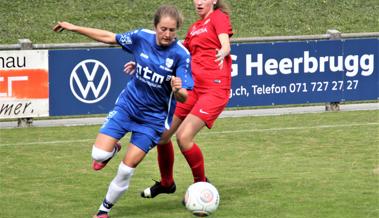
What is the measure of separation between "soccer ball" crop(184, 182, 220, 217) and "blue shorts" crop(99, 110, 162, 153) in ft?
1.97

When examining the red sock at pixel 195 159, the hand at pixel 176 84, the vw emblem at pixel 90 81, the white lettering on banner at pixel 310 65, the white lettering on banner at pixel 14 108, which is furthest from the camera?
the white lettering on banner at pixel 310 65

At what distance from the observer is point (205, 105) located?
10.0 metres

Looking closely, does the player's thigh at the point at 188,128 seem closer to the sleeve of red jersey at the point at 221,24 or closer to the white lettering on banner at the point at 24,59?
the sleeve of red jersey at the point at 221,24

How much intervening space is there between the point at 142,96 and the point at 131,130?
1.04ft

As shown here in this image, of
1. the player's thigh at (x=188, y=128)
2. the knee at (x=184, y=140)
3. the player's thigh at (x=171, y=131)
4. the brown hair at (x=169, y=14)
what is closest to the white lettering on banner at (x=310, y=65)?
the player's thigh at (x=171, y=131)

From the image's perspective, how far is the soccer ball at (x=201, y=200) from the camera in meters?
8.79

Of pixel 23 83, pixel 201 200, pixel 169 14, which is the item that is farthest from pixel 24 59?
pixel 201 200

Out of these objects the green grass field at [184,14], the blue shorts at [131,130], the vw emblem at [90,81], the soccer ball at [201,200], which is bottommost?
the green grass field at [184,14]

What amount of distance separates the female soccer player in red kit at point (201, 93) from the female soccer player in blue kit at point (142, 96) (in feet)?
2.21

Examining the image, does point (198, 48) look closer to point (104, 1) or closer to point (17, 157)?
point (17, 157)

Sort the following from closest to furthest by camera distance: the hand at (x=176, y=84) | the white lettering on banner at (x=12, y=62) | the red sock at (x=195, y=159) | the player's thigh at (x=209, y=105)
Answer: the hand at (x=176, y=84) → the red sock at (x=195, y=159) → the player's thigh at (x=209, y=105) → the white lettering on banner at (x=12, y=62)

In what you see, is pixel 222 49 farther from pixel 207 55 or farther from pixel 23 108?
pixel 23 108

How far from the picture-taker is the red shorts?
9992 millimetres

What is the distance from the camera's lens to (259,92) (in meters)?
17.2
